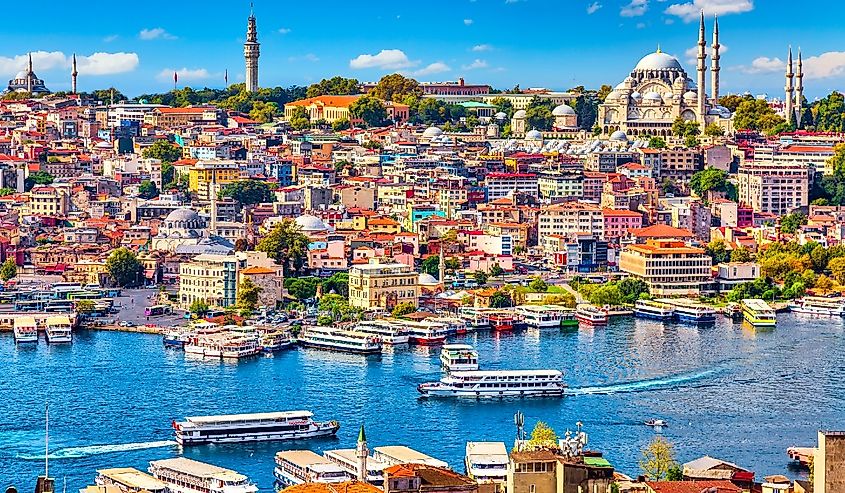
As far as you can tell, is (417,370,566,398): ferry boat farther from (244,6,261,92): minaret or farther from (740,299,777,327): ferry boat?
(244,6,261,92): minaret

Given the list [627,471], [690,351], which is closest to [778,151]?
[690,351]

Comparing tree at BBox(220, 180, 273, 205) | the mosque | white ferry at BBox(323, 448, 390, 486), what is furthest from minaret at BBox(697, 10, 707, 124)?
white ferry at BBox(323, 448, 390, 486)

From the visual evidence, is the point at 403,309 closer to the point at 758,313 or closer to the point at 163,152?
the point at 758,313

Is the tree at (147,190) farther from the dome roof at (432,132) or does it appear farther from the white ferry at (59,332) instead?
Answer: the white ferry at (59,332)

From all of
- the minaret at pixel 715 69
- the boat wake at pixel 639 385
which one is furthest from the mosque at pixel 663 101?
the boat wake at pixel 639 385

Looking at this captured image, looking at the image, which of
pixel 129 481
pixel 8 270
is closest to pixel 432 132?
pixel 8 270

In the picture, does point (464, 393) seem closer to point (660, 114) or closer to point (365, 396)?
point (365, 396)
